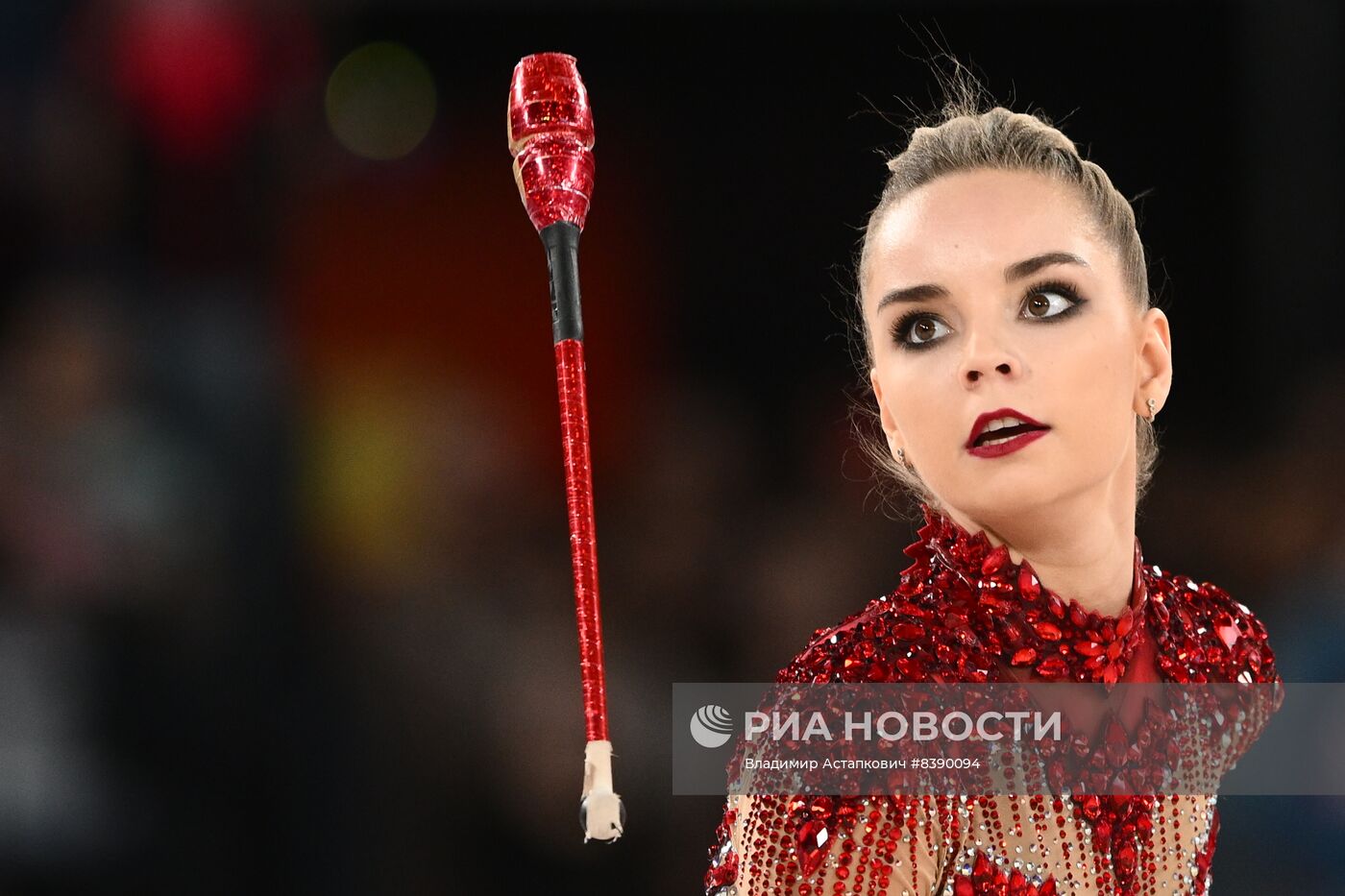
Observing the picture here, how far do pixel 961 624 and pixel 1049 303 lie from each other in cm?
30

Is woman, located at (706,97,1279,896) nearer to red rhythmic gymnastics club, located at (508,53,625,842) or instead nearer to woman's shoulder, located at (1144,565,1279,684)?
woman's shoulder, located at (1144,565,1279,684)

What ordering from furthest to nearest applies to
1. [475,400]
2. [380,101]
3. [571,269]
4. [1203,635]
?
[475,400] < [380,101] < [1203,635] < [571,269]

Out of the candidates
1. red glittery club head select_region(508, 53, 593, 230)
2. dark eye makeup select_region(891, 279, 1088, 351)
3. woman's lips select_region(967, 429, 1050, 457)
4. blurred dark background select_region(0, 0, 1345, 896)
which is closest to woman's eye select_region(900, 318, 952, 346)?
dark eye makeup select_region(891, 279, 1088, 351)

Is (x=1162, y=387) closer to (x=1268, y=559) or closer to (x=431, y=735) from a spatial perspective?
(x=1268, y=559)

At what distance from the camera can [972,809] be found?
1.25 metres

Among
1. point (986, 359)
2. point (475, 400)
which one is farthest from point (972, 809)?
point (475, 400)

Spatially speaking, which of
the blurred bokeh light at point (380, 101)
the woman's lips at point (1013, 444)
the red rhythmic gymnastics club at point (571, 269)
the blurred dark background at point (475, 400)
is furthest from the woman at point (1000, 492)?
the blurred bokeh light at point (380, 101)

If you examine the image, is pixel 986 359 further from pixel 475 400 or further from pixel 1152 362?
pixel 475 400

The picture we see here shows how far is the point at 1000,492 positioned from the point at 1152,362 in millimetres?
232

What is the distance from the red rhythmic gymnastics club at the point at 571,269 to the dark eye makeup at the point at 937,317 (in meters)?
0.33

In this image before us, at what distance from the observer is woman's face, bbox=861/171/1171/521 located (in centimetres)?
126

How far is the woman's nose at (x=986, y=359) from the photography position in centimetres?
125

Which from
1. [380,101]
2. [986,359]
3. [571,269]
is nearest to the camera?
[571,269]

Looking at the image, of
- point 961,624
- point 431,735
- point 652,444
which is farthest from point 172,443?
point 961,624
